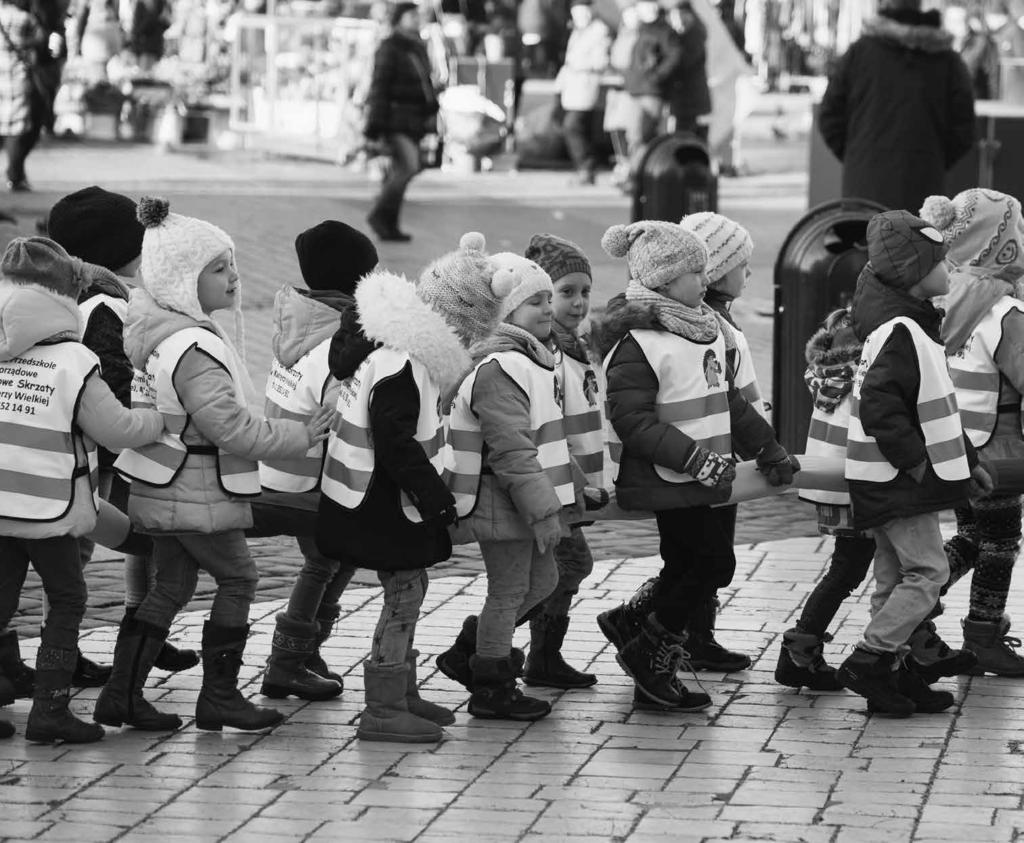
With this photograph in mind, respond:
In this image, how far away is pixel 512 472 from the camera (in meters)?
5.72

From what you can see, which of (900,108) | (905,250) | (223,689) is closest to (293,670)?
(223,689)

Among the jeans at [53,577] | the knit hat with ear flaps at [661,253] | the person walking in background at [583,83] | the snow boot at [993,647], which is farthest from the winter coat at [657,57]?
the jeans at [53,577]

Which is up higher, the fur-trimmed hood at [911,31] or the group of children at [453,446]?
the fur-trimmed hood at [911,31]

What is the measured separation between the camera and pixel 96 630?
22.6 feet

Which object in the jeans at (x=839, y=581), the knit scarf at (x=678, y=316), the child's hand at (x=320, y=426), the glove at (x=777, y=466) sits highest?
the knit scarf at (x=678, y=316)

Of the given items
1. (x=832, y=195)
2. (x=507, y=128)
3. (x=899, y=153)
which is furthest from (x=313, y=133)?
(x=899, y=153)

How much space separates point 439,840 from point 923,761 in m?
1.42

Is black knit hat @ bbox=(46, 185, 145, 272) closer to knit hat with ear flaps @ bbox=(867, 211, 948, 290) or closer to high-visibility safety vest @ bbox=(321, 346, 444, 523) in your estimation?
high-visibility safety vest @ bbox=(321, 346, 444, 523)

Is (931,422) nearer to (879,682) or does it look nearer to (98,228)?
(879,682)

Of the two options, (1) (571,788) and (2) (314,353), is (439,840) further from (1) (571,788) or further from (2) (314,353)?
(2) (314,353)

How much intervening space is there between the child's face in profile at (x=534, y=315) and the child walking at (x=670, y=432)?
240mm

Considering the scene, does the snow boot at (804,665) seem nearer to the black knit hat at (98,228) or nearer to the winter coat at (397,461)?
the winter coat at (397,461)

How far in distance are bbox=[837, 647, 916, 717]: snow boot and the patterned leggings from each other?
2.33 ft

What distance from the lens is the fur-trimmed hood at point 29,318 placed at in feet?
18.1
